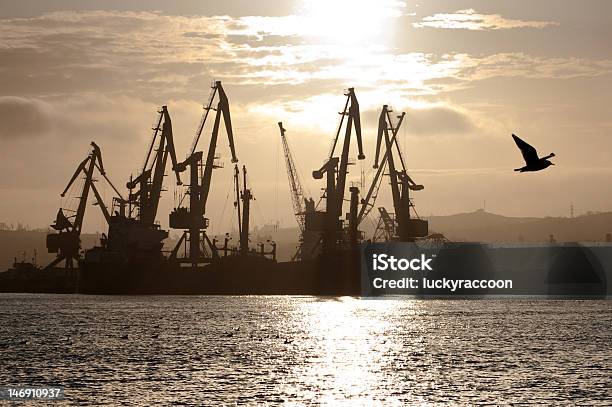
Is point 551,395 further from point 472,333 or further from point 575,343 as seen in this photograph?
point 472,333

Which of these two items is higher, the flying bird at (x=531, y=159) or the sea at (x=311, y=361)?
the flying bird at (x=531, y=159)

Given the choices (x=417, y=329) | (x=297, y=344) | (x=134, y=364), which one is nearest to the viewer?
(x=134, y=364)

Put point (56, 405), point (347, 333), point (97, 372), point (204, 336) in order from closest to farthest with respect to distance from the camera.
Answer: point (56, 405)
point (97, 372)
point (204, 336)
point (347, 333)

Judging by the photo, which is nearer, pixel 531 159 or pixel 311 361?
pixel 531 159

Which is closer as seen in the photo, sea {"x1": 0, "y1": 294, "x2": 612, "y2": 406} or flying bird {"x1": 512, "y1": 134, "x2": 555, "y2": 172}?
flying bird {"x1": 512, "y1": 134, "x2": 555, "y2": 172}

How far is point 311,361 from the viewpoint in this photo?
77.6 m

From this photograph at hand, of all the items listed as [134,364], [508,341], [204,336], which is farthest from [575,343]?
[134,364]

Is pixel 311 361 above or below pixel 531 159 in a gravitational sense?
below

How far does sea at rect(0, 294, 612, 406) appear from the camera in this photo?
58.0 m

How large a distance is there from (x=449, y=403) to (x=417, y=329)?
2479 inches

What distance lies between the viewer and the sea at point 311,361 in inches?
2283

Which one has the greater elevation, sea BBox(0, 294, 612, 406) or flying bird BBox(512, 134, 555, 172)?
flying bird BBox(512, 134, 555, 172)

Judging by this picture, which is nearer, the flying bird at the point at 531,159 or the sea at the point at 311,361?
the flying bird at the point at 531,159

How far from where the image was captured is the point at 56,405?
5356 cm
